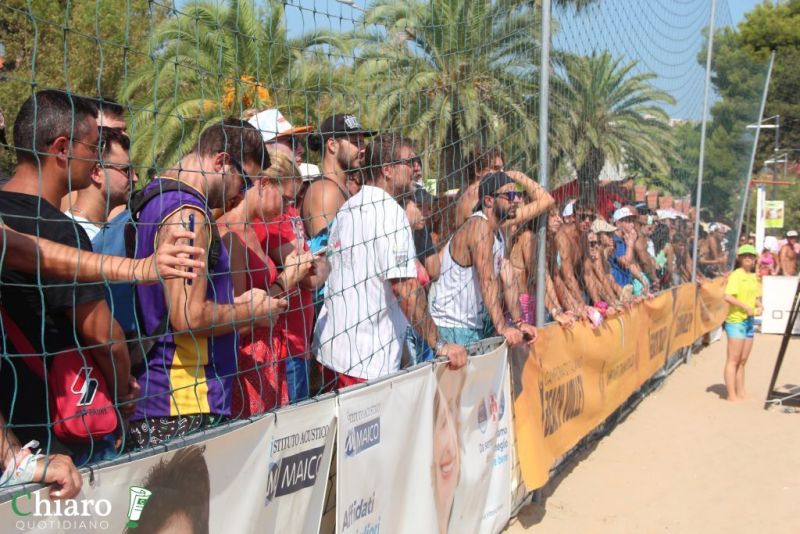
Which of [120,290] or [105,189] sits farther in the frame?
[105,189]

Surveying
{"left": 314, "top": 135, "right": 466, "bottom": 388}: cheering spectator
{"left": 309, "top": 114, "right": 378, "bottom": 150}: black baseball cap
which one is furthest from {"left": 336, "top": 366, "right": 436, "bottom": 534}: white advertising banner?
{"left": 309, "top": 114, "right": 378, "bottom": 150}: black baseball cap

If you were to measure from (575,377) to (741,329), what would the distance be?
429cm

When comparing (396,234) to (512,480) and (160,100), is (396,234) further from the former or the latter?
(512,480)

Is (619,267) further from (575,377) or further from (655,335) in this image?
(575,377)

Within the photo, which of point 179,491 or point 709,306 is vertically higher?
point 179,491

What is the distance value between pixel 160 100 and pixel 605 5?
403cm

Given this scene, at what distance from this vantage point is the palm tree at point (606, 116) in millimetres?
5910

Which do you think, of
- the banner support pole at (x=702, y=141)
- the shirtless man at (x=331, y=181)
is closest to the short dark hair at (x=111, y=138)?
the shirtless man at (x=331, y=181)

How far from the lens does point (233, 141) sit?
117 inches

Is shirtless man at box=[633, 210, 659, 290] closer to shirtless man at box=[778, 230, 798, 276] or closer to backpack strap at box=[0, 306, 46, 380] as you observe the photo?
backpack strap at box=[0, 306, 46, 380]

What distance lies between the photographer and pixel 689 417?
28.4 ft

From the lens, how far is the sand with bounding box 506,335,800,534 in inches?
220

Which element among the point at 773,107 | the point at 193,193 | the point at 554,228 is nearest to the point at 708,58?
the point at 554,228

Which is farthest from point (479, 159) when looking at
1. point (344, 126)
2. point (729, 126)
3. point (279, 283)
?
point (729, 126)
